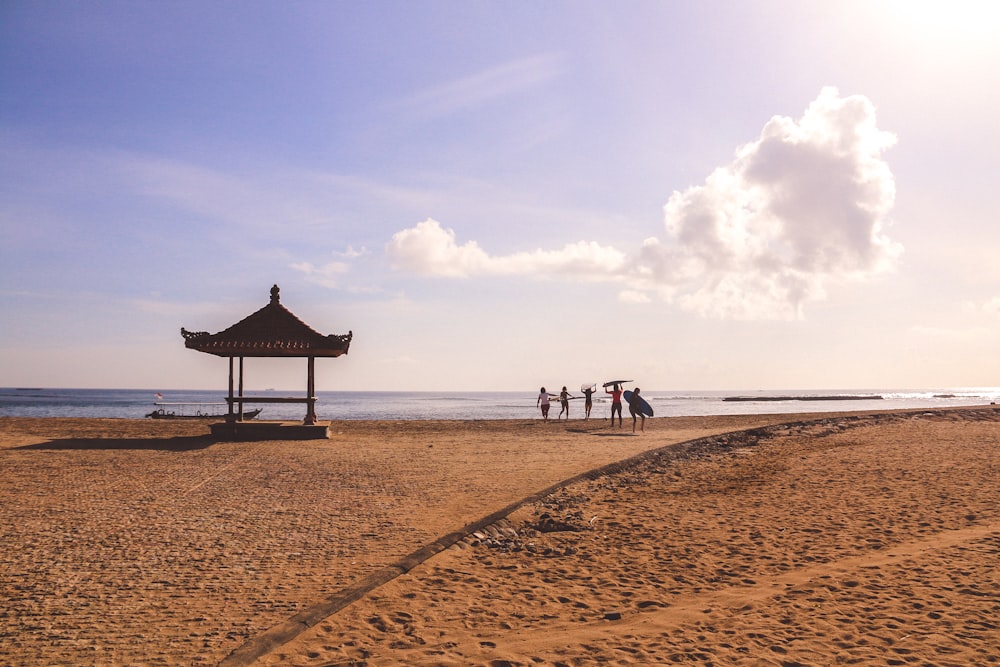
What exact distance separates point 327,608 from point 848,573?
5.54 m

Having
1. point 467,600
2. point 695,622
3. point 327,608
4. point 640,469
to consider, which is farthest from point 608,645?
point 640,469

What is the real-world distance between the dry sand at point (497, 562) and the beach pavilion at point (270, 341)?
5.42 m

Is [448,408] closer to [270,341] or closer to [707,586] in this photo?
[270,341]

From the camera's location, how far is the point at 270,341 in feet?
67.1

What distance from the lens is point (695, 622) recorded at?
19.1 ft

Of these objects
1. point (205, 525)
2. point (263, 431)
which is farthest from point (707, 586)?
point (263, 431)

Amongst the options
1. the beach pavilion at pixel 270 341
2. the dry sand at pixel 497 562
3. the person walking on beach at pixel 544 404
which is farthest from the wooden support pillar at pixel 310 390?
the person walking on beach at pixel 544 404

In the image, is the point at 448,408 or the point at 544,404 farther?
the point at 448,408

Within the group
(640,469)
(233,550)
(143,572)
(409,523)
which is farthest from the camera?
(640,469)

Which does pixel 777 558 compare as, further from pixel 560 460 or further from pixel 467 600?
pixel 560 460

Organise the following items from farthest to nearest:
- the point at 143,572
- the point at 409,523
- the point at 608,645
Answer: the point at 409,523, the point at 143,572, the point at 608,645

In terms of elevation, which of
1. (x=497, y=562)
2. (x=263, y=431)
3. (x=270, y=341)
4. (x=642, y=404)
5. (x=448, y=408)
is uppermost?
(x=270, y=341)

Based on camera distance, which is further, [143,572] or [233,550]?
[233,550]

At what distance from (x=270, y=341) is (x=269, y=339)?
0.25ft
